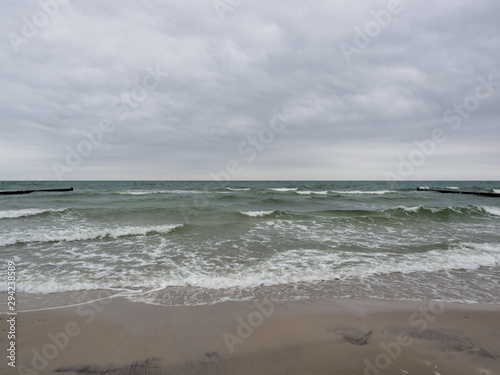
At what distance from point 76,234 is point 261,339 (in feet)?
34.1

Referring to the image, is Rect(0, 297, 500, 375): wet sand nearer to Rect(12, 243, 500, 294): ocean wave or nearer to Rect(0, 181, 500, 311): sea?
Rect(0, 181, 500, 311): sea

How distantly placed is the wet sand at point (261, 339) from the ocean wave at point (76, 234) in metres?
6.79

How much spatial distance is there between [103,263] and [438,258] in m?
9.81

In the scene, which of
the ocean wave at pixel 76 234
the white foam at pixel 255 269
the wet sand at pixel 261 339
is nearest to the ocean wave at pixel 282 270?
the white foam at pixel 255 269

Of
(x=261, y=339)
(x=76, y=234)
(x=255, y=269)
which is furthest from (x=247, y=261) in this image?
(x=76, y=234)

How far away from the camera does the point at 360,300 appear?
5176 mm

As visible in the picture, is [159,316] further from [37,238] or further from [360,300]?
[37,238]

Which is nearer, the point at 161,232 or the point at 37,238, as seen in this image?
the point at 37,238

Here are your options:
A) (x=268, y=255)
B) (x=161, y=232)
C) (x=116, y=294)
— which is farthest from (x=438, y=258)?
(x=161, y=232)

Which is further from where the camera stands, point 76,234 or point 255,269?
point 76,234

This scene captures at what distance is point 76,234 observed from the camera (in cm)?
1119

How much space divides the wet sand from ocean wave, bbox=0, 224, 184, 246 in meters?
6.79

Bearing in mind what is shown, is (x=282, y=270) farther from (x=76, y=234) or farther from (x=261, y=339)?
(x=76, y=234)

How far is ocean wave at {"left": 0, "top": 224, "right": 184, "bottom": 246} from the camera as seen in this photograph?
1021cm
